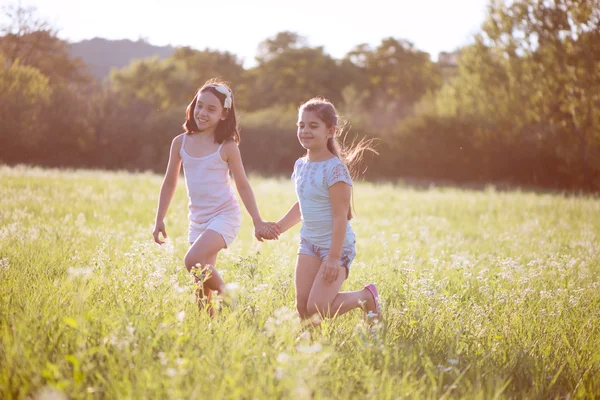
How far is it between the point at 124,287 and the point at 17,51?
27.7 metres

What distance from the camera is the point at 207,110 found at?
5105 millimetres

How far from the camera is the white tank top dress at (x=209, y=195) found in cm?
503

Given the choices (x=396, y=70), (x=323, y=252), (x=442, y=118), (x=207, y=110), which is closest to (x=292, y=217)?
(x=323, y=252)

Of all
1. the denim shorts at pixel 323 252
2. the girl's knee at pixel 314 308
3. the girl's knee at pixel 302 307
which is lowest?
the girl's knee at pixel 302 307

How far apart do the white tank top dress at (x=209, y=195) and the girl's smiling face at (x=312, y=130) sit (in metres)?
0.92

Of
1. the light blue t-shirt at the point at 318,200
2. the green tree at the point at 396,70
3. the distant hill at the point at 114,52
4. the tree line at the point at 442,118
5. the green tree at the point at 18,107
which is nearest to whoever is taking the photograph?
the light blue t-shirt at the point at 318,200

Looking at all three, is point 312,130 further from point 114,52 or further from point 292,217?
point 114,52

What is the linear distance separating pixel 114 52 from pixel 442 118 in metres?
44.4

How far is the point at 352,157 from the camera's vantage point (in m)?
4.83

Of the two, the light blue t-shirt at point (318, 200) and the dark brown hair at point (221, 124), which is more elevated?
the dark brown hair at point (221, 124)

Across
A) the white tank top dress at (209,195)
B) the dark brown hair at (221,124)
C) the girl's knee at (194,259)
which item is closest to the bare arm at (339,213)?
the white tank top dress at (209,195)

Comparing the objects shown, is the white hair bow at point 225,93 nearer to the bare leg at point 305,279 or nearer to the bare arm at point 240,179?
the bare arm at point 240,179

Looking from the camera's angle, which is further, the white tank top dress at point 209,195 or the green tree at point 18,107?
the green tree at point 18,107

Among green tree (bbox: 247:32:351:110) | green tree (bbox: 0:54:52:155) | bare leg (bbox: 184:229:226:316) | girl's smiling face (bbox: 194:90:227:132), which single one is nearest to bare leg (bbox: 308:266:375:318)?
bare leg (bbox: 184:229:226:316)
